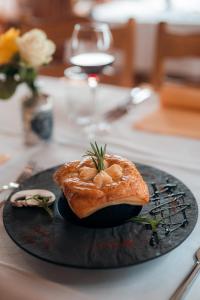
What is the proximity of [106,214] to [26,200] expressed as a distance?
151 mm

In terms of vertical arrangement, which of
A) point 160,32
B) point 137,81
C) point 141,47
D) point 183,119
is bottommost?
point 137,81

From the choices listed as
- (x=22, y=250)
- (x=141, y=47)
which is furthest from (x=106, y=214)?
(x=141, y=47)

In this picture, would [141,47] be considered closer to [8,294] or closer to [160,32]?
[160,32]

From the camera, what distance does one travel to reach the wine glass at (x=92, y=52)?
3.80 ft

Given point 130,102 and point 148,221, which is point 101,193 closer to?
point 148,221

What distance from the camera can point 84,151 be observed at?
1.06 m

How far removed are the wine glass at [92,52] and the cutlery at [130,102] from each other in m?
0.05

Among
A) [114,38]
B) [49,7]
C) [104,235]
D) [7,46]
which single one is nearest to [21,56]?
[7,46]

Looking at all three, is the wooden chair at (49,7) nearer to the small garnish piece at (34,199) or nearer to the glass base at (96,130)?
the glass base at (96,130)

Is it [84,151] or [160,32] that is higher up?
[160,32]

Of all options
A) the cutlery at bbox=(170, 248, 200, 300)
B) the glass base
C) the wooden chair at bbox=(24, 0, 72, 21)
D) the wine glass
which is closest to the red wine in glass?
the wine glass

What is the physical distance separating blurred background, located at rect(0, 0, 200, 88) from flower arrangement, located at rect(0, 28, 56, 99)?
0.72 m

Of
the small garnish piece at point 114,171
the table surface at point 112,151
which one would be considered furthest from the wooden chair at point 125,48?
the small garnish piece at point 114,171

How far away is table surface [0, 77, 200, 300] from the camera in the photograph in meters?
0.63
